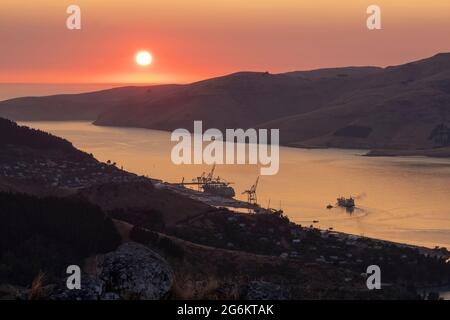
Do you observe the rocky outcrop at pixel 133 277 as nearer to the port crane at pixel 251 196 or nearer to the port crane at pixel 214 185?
the port crane at pixel 251 196

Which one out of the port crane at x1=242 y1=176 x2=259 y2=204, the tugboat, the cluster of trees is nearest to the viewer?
the cluster of trees

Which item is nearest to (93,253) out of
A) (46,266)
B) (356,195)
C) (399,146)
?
(46,266)

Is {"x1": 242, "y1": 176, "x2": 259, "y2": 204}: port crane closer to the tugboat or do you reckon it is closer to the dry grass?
the tugboat

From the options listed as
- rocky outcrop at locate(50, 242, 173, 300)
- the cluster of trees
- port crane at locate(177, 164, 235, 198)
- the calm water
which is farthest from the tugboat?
rocky outcrop at locate(50, 242, 173, 300)

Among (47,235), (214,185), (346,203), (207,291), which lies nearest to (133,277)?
(207,291)
